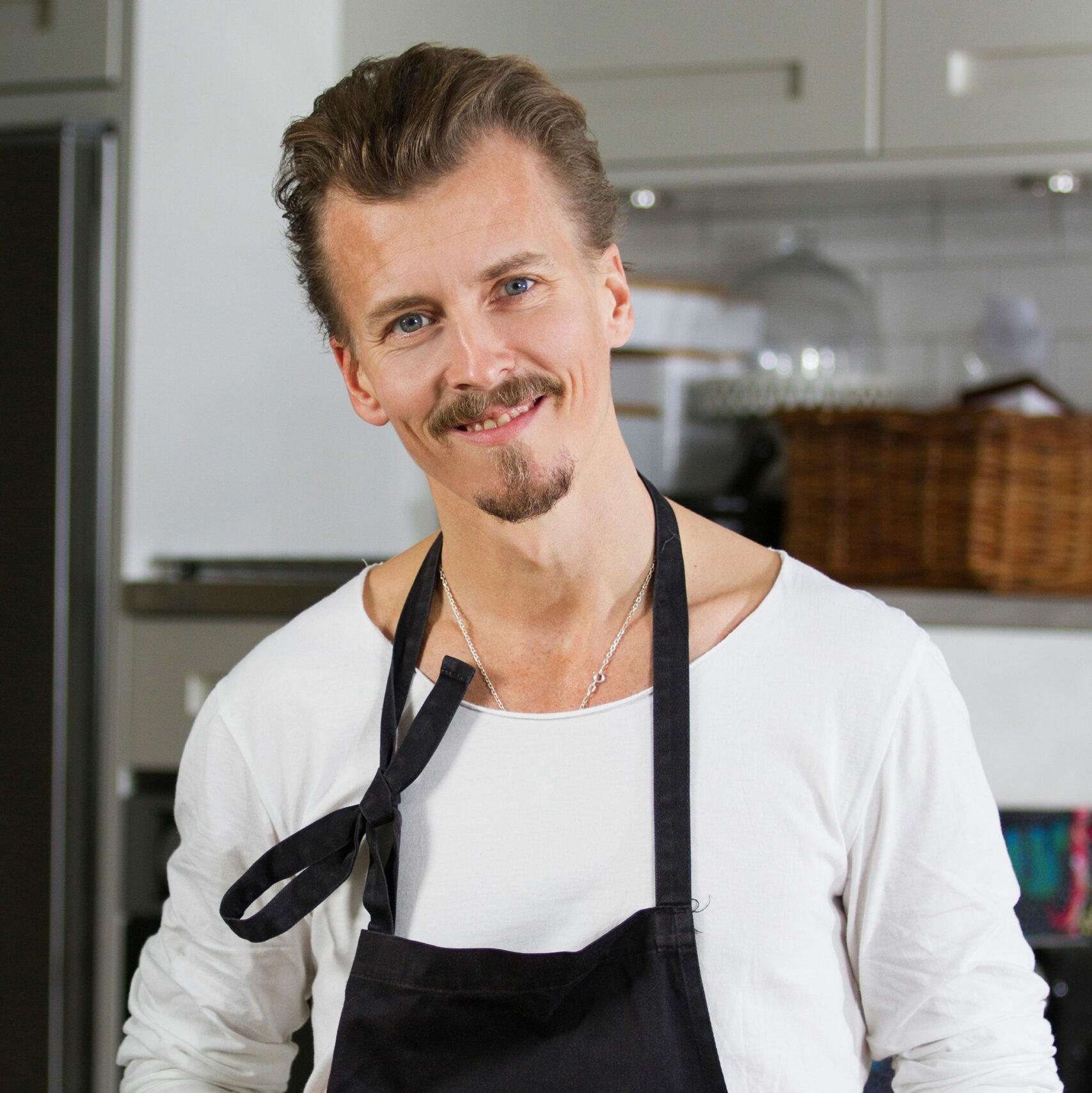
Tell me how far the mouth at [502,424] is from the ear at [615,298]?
13 centimetres

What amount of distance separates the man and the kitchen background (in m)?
0.64

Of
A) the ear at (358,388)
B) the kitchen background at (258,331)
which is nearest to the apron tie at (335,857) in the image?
the ear at (358,388)

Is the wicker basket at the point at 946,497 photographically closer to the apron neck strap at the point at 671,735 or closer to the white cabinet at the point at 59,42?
the apron neck strap at the point at 671,735

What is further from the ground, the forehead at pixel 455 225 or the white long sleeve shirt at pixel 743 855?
the forehead at pixel 455 225

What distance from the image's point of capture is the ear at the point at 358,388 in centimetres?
102

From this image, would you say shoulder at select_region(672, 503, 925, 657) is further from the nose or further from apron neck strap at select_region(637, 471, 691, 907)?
the nose

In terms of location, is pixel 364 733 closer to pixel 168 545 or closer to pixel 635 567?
pixel 635 567

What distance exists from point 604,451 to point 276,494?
42.8 inches

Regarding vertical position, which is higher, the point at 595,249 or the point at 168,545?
the point at 595,249

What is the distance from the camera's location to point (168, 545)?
1.71m

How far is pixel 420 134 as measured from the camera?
0.88m

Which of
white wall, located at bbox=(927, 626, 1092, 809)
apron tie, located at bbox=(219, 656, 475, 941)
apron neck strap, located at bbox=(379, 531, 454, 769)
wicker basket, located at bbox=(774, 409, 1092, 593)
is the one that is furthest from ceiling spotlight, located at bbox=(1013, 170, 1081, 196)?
apron tie, located at bbox=(219, 656, 475, 941)

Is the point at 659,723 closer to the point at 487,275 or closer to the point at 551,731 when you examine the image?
the point at 551,731

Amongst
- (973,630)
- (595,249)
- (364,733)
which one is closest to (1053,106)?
(973,630)
